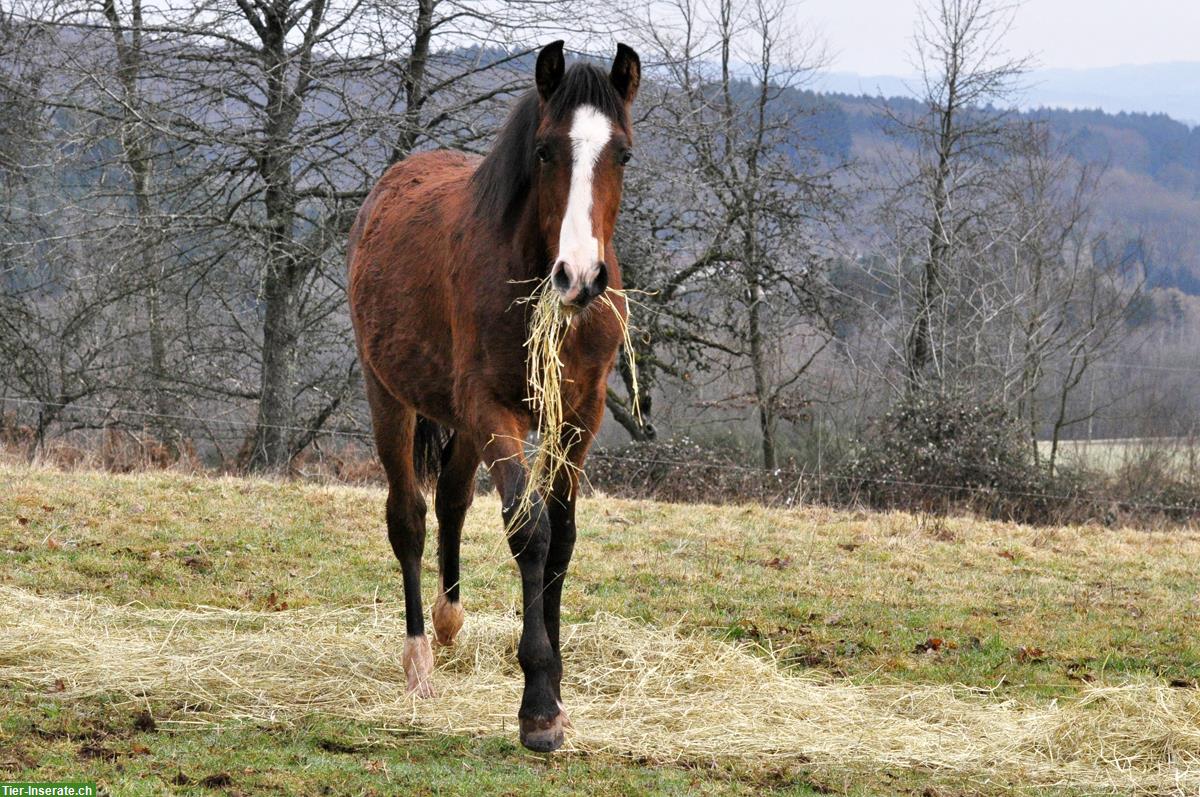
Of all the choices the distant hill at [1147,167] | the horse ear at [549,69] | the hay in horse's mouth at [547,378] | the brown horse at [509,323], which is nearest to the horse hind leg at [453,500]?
the brown horse at [509,323]

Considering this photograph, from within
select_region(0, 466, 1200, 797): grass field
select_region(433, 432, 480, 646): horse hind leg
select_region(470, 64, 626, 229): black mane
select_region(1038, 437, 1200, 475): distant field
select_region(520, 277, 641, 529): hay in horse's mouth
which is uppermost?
select_region(470, 64, 626, 229): black mane

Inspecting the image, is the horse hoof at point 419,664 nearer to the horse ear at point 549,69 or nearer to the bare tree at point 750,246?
the horse ear at point 549,69

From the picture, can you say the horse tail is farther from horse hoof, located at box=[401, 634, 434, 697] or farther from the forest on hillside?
the forest on hillside

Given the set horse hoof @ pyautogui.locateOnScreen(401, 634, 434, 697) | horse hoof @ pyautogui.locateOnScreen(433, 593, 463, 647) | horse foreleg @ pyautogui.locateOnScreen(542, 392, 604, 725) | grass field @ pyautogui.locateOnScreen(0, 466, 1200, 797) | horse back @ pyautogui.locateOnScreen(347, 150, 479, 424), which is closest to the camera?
grass field @ pyautogui.locateOnScreen(0, 466, 1200, 797)

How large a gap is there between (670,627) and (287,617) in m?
1.96

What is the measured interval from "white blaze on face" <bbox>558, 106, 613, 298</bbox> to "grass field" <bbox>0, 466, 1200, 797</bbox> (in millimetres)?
1608

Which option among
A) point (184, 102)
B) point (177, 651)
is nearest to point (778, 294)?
point (184, 102)

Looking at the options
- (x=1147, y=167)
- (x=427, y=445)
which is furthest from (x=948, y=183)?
(x=1147, y=167)

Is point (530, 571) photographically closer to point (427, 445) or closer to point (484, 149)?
point (427, 445)

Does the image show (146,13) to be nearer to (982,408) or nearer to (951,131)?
(982,408)

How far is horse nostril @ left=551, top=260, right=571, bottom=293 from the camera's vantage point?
144 inches

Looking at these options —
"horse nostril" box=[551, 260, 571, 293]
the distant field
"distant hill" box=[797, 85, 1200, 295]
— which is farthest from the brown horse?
"distant hill" box=[797, 85, 1200, 295]

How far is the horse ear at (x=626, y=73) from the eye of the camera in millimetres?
4207

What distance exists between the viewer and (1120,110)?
8706 centimetres
